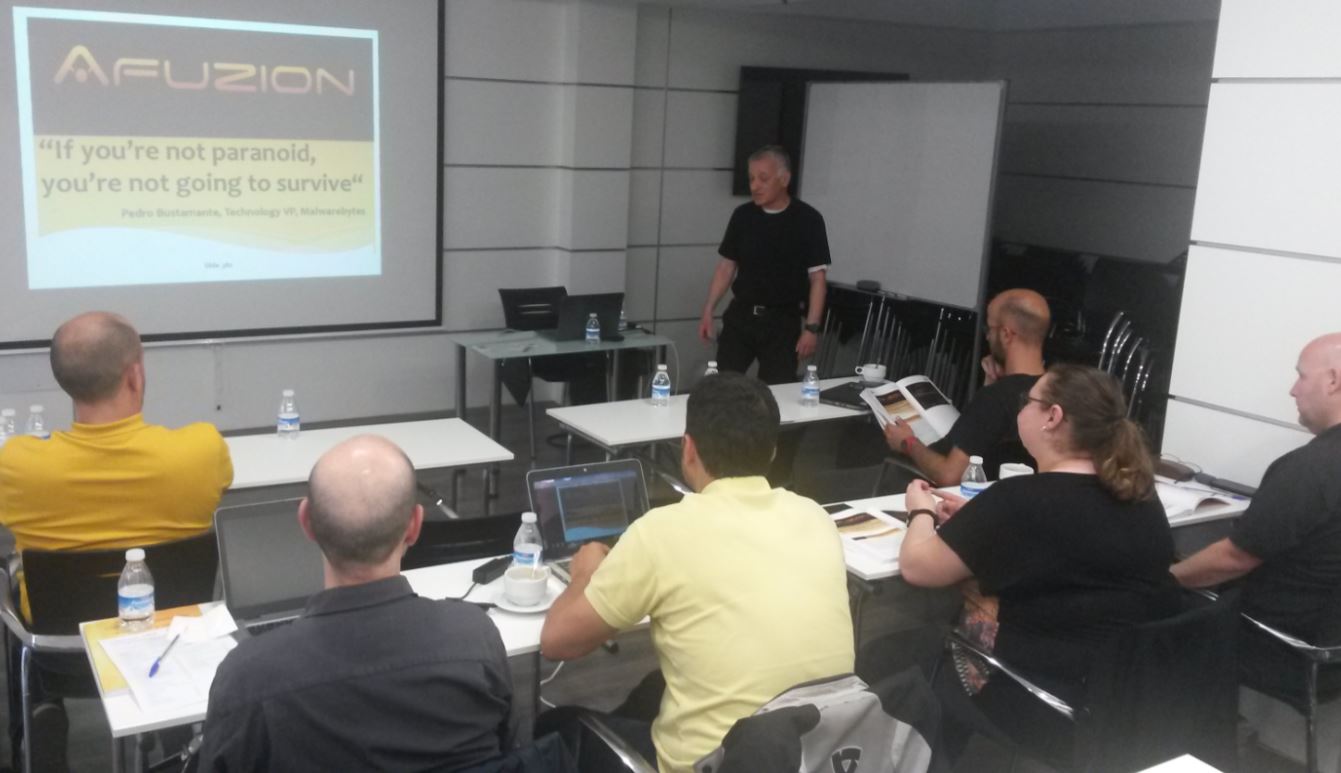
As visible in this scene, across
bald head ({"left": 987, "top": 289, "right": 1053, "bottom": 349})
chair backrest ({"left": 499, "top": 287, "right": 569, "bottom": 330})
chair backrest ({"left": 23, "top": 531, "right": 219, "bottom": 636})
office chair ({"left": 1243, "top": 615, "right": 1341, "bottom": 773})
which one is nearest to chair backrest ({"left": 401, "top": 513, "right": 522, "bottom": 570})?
chair backrest ({"left": 23, "top": 531, "right": 219, "bottom": 636})

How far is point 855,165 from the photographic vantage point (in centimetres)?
689

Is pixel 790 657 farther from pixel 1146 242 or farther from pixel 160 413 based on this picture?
pixel 1146 242

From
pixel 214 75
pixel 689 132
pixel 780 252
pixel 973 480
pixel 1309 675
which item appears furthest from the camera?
pixel 689 132

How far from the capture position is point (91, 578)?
256 cm

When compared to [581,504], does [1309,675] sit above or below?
below

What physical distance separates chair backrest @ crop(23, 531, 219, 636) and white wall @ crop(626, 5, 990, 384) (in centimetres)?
465

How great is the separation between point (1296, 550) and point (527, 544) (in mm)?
1938

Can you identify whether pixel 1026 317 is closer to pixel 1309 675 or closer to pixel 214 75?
pixel 1309 675

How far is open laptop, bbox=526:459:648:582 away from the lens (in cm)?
280

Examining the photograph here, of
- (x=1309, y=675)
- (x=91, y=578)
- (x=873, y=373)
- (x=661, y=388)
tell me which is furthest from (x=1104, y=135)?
(x=91, y=578)

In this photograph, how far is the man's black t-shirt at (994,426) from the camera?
11.6ft

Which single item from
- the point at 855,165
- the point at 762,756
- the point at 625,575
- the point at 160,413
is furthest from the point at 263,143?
the point at 762,756

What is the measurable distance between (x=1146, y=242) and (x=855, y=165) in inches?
79.0

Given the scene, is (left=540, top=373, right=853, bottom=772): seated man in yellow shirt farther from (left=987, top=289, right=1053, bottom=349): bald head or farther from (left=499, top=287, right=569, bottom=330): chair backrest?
(left=499, top=287, right=569, bottom=330): chair backrest
